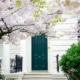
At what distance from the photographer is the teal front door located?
20.3 meters

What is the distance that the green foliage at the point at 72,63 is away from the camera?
1170 cm

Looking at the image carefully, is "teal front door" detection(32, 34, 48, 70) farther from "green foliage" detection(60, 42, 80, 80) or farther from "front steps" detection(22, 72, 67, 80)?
"green foliage" detection(60, 42, 80, 80)

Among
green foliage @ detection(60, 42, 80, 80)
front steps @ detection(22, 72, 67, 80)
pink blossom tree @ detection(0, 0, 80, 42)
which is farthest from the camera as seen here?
front steps @ detection(22, 72, 67, 80)

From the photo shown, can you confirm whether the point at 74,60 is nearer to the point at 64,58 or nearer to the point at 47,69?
the point at 64,58

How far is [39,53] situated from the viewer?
2038cm

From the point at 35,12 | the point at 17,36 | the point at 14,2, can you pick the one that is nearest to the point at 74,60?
the point at 17,36

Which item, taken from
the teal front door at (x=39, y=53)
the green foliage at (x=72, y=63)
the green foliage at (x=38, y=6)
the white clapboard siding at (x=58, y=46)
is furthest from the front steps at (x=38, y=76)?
the green foliage at (x=38, y=6)

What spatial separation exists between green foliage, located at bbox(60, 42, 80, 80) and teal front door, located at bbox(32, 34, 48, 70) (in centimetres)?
800

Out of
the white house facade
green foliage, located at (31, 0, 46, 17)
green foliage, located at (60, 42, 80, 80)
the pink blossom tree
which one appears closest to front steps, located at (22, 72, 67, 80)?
the white house facade

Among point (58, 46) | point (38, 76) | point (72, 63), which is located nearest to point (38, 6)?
point (72, 63)

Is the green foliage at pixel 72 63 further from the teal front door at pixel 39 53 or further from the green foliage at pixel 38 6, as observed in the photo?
the teal front door at pixel 39 53

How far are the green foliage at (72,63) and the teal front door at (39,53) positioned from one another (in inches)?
315

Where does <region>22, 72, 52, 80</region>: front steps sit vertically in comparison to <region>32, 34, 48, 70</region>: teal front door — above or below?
below

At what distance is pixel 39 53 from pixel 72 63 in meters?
8.69
